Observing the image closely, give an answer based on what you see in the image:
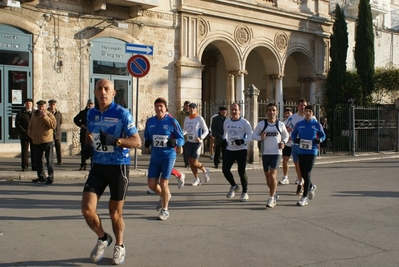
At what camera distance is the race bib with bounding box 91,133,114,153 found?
514 centimetres

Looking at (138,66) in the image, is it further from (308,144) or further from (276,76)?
(276,76)

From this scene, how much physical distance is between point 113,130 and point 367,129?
18.6 meters

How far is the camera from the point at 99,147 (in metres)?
5.18

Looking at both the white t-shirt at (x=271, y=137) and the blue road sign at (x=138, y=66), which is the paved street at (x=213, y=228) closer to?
the white t-shirt at (x=271, y=137)

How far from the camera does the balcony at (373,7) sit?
2652 cm

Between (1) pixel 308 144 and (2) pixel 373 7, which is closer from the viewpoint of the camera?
(1) pixel 308 144

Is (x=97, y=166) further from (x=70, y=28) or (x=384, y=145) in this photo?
(x=384, y=145)

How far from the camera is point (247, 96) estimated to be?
16.0 m

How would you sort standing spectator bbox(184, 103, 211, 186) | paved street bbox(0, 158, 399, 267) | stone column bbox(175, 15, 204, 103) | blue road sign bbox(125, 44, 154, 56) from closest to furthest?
paved street bbox(0, 158, 399, 267) → standing spectator bbox(184, 103, 211, 186) → blue road sign bbox(125, 44, 154, 56) → stone column bbox(175, 15, 204, 103)

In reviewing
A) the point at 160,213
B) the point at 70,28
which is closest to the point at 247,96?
the point at 70,28

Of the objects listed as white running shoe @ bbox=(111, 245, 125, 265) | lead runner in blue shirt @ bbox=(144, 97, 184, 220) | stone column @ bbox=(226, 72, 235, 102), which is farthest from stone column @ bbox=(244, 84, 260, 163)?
white running shoe @ bbox=(111, 245, 125, 265)

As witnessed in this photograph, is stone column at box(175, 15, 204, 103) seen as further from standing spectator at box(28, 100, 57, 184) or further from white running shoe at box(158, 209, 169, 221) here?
white running shoe at box(158, 209, 169, 221)

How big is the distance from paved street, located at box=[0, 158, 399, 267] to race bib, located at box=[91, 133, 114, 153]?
117cm

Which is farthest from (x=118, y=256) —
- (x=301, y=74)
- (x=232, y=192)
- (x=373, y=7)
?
(x=373, y=7)
